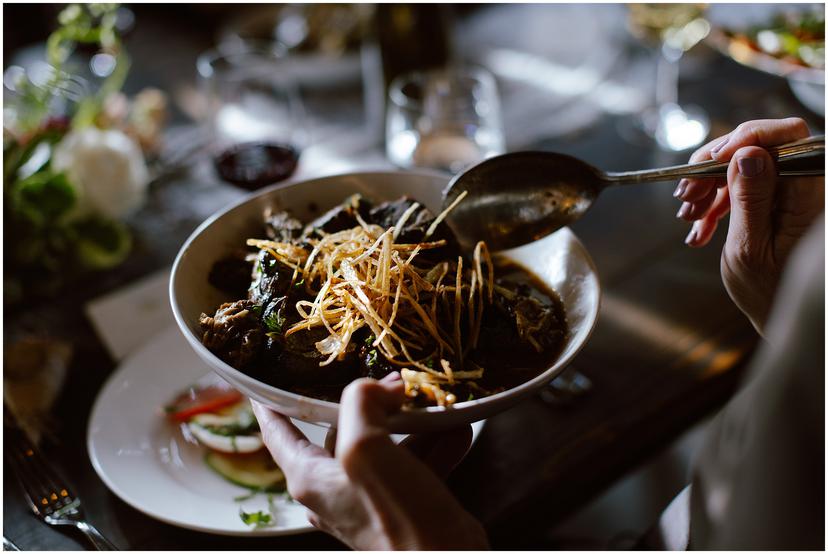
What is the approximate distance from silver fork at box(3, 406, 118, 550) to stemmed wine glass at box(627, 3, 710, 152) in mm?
1906

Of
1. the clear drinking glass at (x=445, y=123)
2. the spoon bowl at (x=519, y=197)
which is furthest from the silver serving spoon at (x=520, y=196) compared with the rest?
the clear drinking glass at (x=445, y=123)

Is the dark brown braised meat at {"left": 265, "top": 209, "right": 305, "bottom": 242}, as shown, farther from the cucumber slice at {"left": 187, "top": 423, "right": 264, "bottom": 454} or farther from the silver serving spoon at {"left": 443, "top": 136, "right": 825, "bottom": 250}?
the cucumber slice at {"left": 187, "top": 423, "right": 264, "bottom": 454}

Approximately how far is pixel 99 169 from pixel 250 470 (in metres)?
1.00

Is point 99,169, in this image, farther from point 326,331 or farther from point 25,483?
point 326,331

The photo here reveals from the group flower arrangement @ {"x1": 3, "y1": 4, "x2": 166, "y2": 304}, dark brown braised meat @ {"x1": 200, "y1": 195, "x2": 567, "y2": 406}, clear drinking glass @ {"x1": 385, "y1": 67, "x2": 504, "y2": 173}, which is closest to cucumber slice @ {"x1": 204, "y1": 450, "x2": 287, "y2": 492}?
dark brown braised meat @ {"x1": 200, "y1": 195, "x2": 567, "y2": 406}

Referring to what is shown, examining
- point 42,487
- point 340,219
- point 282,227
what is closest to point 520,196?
point 340,219

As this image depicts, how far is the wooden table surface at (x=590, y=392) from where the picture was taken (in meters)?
1.27

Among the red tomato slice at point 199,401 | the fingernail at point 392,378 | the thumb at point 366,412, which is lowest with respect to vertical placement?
Result: the red tomato slice at point 199,401

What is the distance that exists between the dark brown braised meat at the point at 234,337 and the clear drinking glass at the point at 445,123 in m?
1.08

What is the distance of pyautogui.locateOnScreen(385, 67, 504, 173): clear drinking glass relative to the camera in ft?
6.69

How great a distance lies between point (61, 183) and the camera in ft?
5.58

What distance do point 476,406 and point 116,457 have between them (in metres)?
0.78

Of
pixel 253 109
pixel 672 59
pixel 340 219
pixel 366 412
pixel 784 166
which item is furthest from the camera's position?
pixel 672 59

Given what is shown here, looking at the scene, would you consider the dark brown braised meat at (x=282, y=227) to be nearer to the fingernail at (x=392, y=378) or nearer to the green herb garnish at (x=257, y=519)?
the fingernail at (x=392, y=378)
